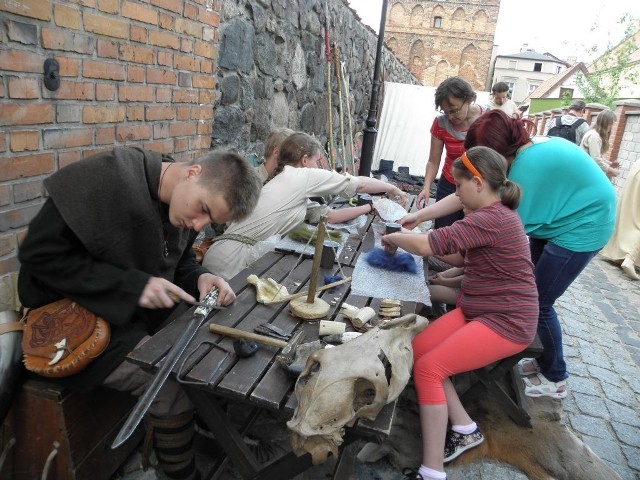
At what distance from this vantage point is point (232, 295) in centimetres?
203

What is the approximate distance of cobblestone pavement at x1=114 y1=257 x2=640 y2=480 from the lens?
7.76 ft

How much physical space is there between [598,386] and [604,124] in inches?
187

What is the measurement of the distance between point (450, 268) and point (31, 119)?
269 cm

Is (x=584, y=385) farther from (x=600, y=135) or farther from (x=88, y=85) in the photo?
(x=600, y=135)

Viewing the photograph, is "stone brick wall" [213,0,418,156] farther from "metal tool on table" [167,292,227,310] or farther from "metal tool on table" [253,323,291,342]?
"metal tool on table" [253,323,291,342]

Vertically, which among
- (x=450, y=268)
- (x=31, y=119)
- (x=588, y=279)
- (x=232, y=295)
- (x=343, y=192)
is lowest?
(x=588, y=279)

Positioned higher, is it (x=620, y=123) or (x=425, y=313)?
(x=620, y=123)

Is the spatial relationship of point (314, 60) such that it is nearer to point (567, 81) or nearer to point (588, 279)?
point (588, 279)

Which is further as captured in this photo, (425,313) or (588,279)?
(588,279)

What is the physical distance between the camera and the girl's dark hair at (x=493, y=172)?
2.28 m

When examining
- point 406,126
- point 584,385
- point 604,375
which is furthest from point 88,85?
point 406,126

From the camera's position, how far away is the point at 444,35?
3219cm

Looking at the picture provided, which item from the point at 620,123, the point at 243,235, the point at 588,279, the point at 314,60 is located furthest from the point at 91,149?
the point at 620,123

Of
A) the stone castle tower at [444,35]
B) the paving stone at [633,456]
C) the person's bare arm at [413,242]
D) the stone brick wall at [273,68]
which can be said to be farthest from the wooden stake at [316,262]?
the stone castle tower at [444,35]
